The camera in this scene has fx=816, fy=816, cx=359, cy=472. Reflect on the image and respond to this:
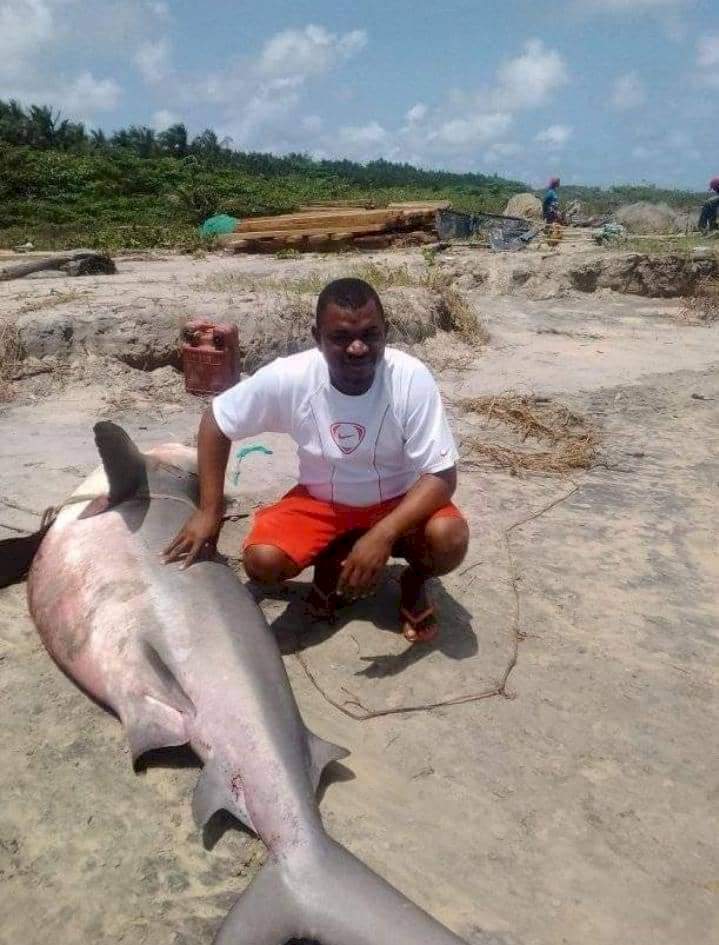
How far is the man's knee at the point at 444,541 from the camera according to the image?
302 centimetres

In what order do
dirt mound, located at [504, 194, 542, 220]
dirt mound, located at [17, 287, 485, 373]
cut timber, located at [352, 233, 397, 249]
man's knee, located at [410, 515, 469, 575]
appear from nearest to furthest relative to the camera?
1. man's knee, located at [410, 515, 469, 575]
2. dirt mound, located at [17, 287, 485, 373]
3. cut timber, located at [352, 233, 397, 249]
4. dirt mound, located at [504, 194, 542, 220]

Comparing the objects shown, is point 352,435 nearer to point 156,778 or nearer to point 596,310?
point 156,778

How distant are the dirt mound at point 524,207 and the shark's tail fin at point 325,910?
89.7ft

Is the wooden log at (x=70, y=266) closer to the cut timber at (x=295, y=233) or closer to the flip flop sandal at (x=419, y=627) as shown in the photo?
the cut timber at (x=295, y=233)

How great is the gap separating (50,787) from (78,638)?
0.54m

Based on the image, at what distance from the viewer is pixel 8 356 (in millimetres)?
6188

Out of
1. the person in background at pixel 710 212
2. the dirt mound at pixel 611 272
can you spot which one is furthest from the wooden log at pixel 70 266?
the person in background at pixel 710 212

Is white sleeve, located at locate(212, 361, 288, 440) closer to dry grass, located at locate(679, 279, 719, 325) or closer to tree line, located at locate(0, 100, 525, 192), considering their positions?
dry grass, located at locate(679, 279, 719, 325)

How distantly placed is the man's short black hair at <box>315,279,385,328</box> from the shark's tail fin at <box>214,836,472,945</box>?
1714 millimetres

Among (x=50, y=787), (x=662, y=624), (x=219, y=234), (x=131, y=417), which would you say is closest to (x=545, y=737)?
(x=662, y=624)

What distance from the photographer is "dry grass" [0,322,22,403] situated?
599 centimetres

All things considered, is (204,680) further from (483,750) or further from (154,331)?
(154,331)

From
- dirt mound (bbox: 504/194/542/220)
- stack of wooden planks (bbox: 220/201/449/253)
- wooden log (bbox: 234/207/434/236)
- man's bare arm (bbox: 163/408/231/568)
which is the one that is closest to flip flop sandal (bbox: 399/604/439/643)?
man's bare arm (bbox: 163/408/231/568)

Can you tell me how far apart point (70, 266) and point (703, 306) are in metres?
8.80
